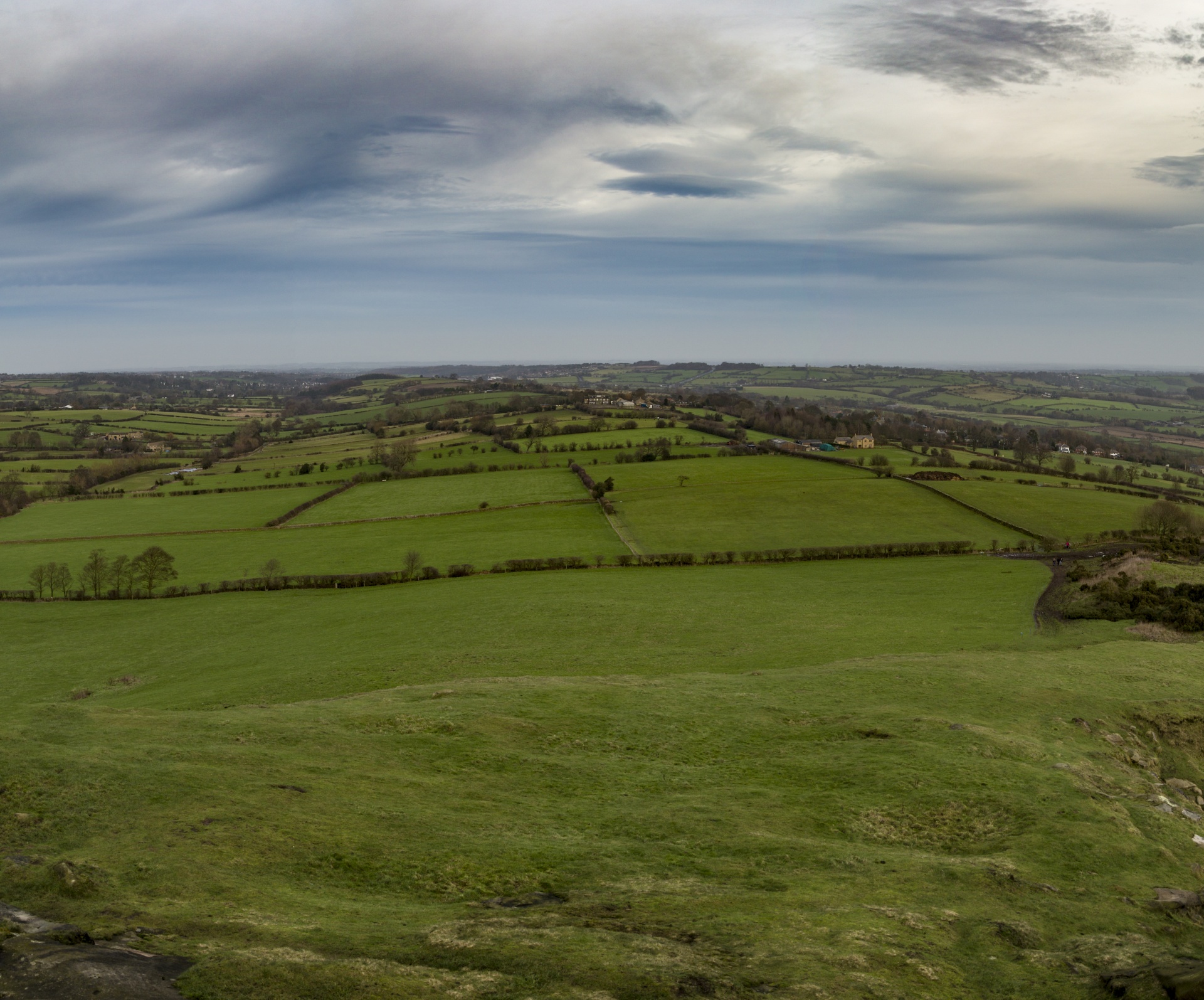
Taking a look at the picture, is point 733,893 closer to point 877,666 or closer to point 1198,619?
point 877,666

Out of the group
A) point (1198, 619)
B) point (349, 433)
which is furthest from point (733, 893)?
point (349, 433)

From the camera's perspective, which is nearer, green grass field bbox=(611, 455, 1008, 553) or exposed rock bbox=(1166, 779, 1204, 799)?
exposed rock bbox=(1166, 779, 1204, 799)

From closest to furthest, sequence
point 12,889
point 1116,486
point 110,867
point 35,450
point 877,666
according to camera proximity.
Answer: point 12,889 → point 110,867 → point 877,666 → point 1116,486 → point 35,450

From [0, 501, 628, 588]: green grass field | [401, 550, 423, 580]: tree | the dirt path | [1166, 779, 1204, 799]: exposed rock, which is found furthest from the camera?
[0, 501, 628, 588]: green grass field

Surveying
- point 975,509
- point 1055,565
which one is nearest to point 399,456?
point 975,509

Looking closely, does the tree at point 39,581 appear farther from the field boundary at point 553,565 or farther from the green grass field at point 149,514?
the green grass field at point 149,514

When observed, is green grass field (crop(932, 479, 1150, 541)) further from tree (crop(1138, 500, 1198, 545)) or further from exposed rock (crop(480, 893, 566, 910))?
exposed rock (crop(480, 893, 566, 910))

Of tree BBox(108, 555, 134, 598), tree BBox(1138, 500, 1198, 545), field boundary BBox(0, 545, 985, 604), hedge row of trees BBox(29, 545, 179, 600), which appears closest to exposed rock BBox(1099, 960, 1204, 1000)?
field boundary BBox(0, 545, 985, 604)

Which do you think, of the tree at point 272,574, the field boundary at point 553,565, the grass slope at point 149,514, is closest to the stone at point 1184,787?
the field boundary at point 553,565
